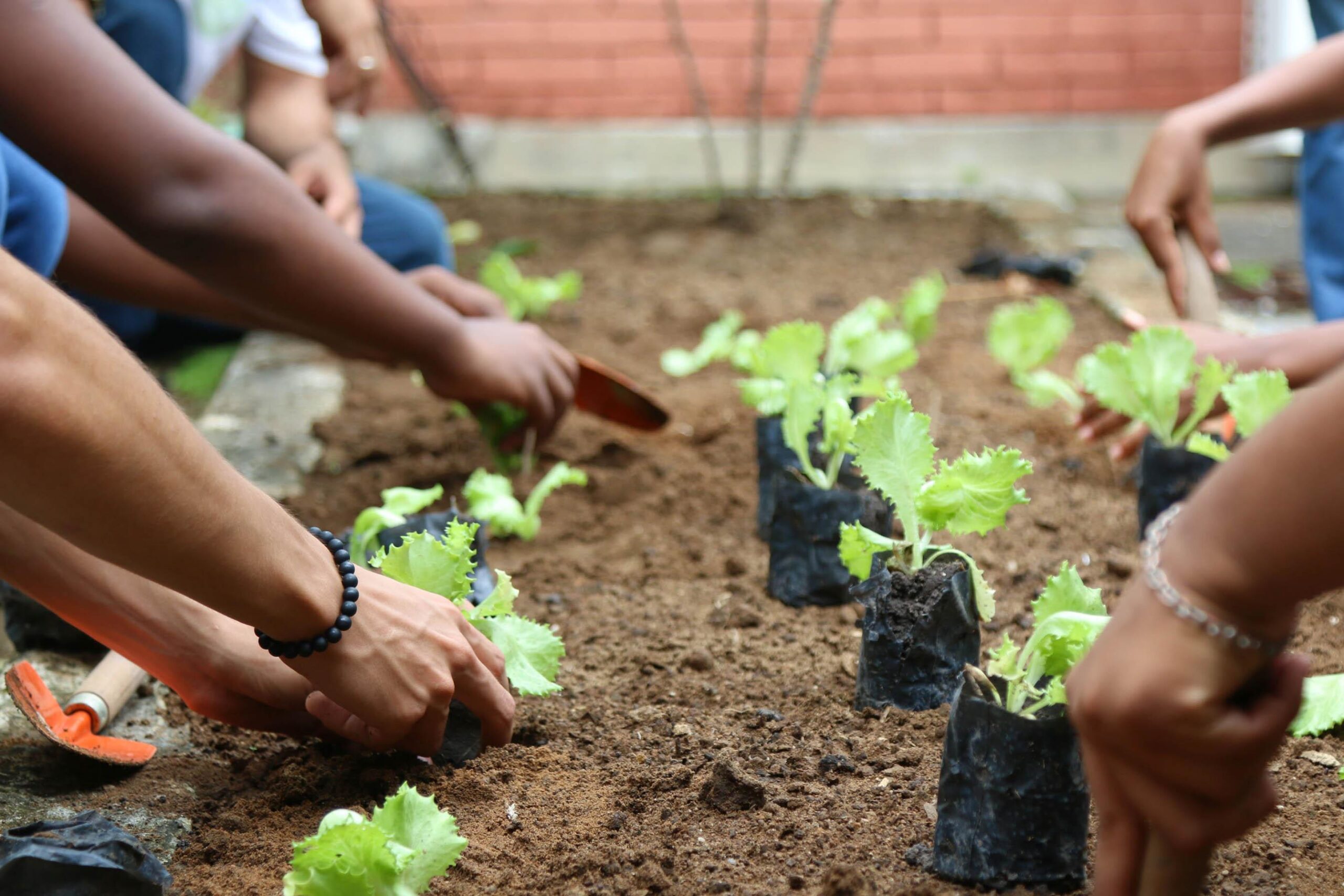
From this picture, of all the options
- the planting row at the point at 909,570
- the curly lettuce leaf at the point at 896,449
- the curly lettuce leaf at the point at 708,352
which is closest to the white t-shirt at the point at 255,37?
the curly lettuce leaf at the point at 708,352

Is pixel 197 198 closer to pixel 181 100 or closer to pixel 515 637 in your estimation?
pixel 515 637

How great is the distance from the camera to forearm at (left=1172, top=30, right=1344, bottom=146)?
245 cm

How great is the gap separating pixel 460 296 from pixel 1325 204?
2.07 metres

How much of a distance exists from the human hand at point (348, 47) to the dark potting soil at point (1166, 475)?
6.97 feet

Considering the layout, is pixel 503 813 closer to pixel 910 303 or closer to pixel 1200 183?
pixel 1200 183

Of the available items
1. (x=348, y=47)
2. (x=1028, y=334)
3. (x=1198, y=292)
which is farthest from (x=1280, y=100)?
(x=348, y=47)

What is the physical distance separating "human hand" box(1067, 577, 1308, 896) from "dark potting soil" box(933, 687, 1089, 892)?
0.74ft

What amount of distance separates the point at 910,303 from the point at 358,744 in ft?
6.89

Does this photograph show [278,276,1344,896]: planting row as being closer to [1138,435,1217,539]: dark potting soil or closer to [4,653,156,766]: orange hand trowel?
[1138,435,1217,539]: dark potting soil

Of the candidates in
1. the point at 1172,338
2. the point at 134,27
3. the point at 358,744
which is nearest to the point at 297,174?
the point at 134,27

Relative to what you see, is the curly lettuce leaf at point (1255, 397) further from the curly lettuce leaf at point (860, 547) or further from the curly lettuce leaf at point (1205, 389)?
the curly lettuce leaf at point (860, 547)

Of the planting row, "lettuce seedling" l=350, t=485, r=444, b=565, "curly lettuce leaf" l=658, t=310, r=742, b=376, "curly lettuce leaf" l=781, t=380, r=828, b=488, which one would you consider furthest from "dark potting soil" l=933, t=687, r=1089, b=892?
"curly lettuce leaf" l=658, t=310, r=742, b=376

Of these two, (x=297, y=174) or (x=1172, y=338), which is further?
(x=297, y=174)

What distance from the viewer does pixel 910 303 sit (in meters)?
3.17
